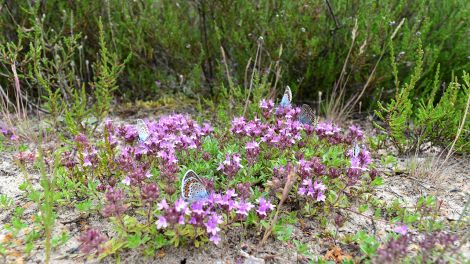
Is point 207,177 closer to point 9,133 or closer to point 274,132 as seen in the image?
point 274,132

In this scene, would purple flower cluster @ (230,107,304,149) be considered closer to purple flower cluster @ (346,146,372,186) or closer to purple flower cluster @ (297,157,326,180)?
purple flower cluster @ (297,157,326,180)

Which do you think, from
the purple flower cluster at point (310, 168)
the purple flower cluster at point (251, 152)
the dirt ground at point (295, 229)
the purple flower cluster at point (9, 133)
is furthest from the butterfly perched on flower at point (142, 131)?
the purple flower cluster at point (9, 133)

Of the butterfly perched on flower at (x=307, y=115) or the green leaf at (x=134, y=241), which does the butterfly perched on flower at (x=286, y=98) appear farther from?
the green leaf at (x=134, y=241)

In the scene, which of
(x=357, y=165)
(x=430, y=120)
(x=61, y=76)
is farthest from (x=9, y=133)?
(x=430, y=120)

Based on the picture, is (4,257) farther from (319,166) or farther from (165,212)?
(319,166)

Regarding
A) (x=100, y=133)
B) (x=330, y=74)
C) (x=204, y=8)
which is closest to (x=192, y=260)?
(x=100, y=133)
